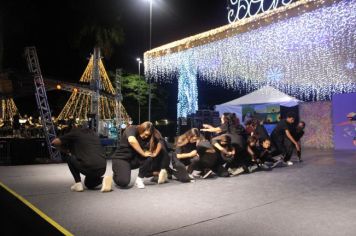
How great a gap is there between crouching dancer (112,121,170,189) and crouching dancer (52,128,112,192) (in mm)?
320

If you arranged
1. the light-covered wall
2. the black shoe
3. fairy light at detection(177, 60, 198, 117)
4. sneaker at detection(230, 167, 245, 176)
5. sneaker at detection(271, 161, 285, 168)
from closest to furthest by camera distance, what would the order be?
sneaker at detection(230, 167, 245, 176)
the black shoe
sneaker at detection(271, 161, 285, 168)
the light-covered wall
fairy light at detection(177, 60, 198, 117)

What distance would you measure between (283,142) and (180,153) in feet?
11.1

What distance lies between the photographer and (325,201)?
5.18 m

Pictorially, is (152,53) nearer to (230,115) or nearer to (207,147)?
(230,115)

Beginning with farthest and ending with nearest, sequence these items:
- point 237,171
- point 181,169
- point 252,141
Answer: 1. point 252,141
2. point 237,171
3. point 181,169

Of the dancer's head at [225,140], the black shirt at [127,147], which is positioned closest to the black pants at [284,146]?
the dancer's head at [225,140]

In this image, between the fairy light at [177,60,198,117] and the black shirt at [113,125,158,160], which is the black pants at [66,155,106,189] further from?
the fairy light at [177,60,198,117]

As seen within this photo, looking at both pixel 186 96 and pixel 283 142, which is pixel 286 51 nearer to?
pixel 283 142

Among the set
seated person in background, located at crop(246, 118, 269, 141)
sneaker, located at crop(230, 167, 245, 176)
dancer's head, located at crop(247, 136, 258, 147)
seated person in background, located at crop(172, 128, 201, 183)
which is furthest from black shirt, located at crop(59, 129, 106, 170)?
seated person in background, located at crop(246, 118, 269, 141)

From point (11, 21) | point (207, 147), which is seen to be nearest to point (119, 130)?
point (11, 21)

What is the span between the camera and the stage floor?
4035 millimetres

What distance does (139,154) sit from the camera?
6.65 m

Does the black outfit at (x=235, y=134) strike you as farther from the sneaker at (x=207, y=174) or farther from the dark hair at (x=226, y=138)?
the sneaker at (x=207, y=174)

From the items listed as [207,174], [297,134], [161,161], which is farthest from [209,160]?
[297,134]
